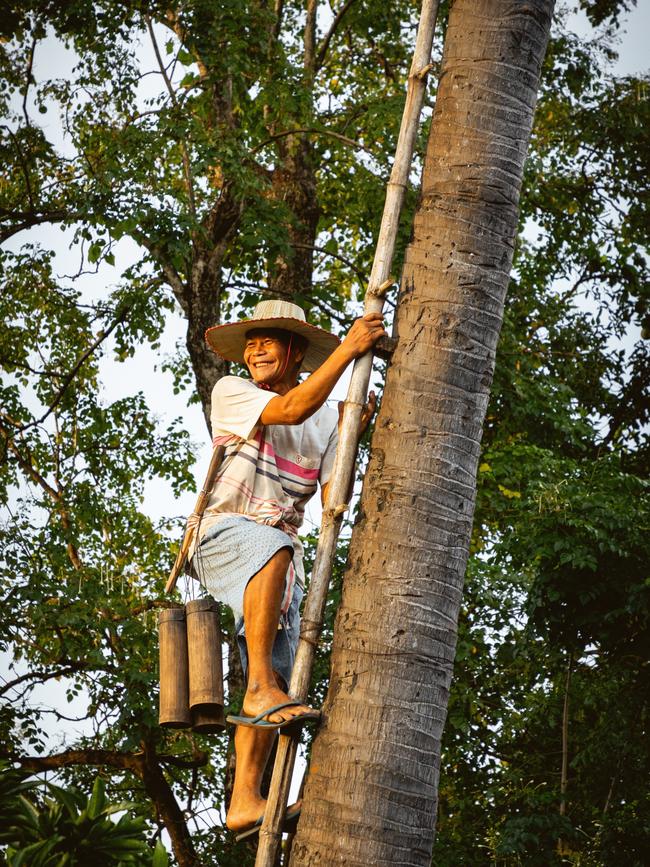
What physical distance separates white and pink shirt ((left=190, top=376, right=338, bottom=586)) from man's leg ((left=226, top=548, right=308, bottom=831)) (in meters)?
0.29

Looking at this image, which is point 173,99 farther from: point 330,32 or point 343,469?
point 343,469

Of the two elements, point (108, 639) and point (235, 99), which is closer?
point (108, 639)

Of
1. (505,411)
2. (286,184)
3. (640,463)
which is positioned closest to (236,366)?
(286,184)

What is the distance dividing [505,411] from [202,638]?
8.29m

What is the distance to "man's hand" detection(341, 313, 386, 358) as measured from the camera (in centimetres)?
324

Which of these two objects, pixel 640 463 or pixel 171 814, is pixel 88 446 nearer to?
pixel 171 814

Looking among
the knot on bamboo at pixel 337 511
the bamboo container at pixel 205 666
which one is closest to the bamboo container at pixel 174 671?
the bamboo container at pixel 205 666

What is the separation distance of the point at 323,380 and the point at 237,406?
528 mm

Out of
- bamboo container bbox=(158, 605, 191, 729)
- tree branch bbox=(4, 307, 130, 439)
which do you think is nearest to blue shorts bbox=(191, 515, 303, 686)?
bamboo container bbox=(158, 605, 191, 729)

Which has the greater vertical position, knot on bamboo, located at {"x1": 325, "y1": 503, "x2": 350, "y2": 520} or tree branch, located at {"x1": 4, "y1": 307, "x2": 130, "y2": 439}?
tree branch, located at {"x1": 4, "y1": 307, "x2": 130, "y2": 439}

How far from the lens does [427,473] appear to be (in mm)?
2982

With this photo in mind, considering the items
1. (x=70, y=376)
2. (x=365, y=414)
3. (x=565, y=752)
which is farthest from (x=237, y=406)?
(x=70, y=376)

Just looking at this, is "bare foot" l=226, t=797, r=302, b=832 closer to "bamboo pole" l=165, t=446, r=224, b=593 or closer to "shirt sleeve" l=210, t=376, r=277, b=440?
"bamboo pole" l=165, t=446, r=224, b=593

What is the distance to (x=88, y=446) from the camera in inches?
529
